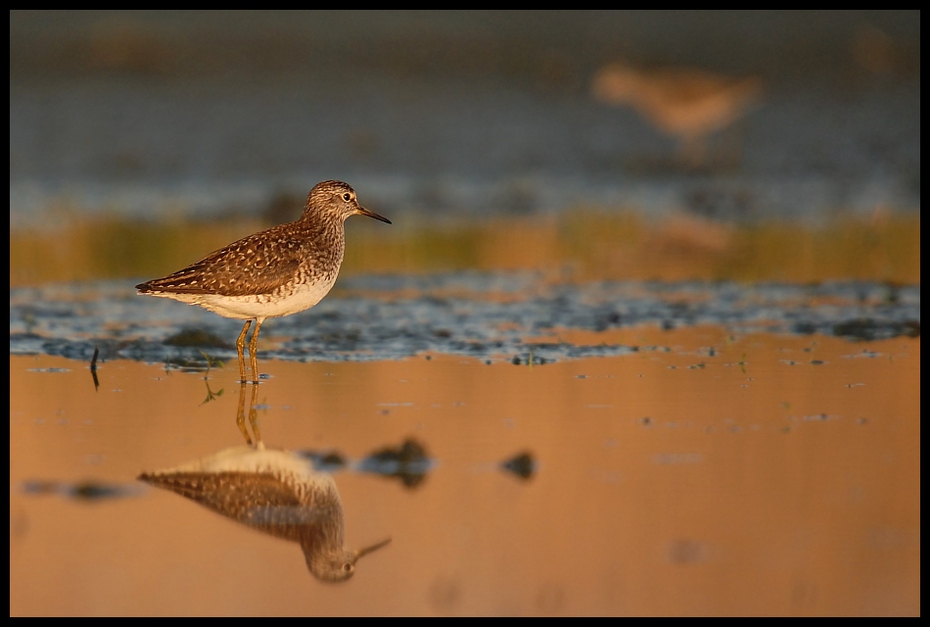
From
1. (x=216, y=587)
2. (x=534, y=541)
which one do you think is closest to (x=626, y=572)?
(x=534, y=541)

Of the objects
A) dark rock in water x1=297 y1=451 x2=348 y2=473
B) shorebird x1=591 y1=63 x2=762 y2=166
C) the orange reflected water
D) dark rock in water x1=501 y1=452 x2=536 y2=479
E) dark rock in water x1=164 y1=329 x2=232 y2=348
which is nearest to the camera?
the orange reflected water

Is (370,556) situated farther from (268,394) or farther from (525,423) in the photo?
(268,394)

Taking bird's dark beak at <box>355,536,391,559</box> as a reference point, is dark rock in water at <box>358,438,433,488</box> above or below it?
above

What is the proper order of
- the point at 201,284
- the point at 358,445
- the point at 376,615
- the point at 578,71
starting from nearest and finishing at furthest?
1. the point at 376,615
2. the point at 358,445
3. the point at 201,284
4. the point at 578,71

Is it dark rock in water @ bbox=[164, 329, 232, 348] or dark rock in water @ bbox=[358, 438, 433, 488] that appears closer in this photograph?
dark rock in water @ bbox=[358, 438, 433, 488]

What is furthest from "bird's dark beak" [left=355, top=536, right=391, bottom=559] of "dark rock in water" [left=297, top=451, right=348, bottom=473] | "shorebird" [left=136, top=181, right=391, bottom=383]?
"shorebird" [left=136, top=181, right=391, bottom=383]

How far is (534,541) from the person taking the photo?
230 inches

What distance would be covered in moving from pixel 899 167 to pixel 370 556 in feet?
53.8

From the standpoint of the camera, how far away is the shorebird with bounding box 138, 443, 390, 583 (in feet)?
18.8

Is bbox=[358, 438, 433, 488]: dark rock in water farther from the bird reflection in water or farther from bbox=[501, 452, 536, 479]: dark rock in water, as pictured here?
bbox=[501, 452, 536, 479]: dark rock in water

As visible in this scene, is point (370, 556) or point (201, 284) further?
point (201, 284)

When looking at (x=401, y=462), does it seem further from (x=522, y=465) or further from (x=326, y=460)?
(x=522, y=465)

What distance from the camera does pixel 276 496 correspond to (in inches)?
252

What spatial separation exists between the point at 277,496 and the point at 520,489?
1.10 metres
